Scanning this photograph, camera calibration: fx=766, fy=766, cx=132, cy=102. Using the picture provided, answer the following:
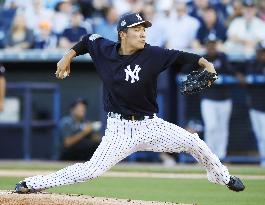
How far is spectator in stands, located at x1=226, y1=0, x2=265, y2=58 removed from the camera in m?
13.7

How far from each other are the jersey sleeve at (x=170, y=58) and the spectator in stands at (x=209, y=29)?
284 inches

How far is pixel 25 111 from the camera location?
14109mm

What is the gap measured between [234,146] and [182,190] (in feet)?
15.7

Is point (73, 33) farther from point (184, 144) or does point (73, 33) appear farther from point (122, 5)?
point (184, 144)

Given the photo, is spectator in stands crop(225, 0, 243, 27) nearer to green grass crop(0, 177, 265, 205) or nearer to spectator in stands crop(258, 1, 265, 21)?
spectator in stands crop(258, 1, 265, 21)

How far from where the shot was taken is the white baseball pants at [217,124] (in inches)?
527

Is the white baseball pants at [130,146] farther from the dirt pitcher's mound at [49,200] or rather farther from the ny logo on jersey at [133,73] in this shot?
the ny logo on jersey at [133,73]

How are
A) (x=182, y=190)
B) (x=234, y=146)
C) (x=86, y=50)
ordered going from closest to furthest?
1. (x=86, y=50)
2. (x=182, y=190)
3. (x=234, y=146)

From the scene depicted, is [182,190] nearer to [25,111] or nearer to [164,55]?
[164,55]

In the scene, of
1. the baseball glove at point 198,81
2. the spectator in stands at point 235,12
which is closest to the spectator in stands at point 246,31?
the spectator in stands at point 235,12

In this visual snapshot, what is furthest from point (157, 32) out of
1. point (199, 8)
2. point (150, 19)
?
point (199, 8)

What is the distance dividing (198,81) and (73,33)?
7885mm

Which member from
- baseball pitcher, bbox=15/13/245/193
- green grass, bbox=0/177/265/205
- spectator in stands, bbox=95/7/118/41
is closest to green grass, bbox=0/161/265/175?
green grass, bbox=0/177/265/205

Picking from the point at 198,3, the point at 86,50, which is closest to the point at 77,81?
the point at 198,3
